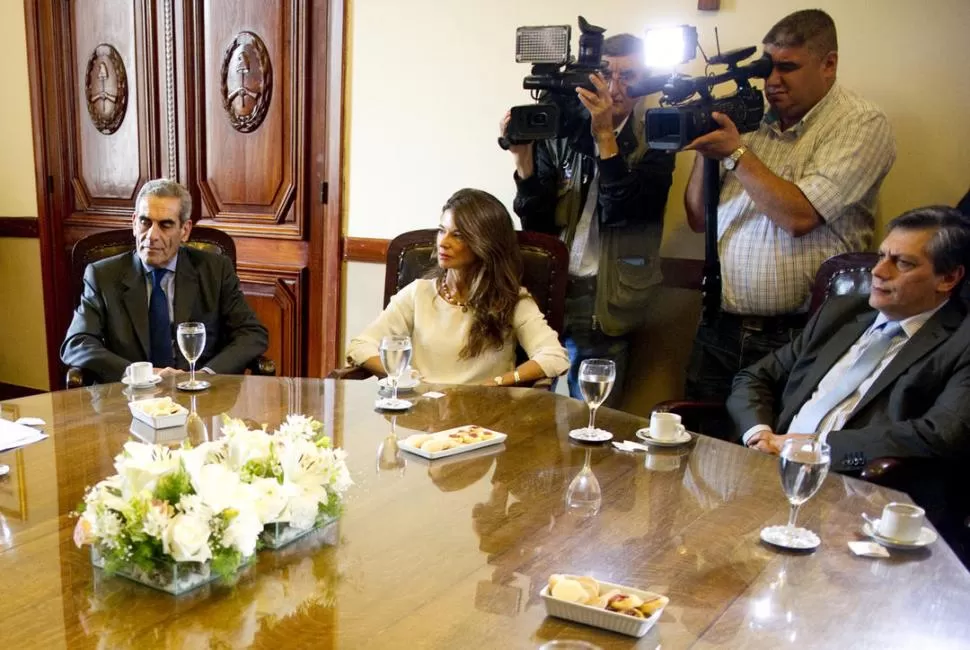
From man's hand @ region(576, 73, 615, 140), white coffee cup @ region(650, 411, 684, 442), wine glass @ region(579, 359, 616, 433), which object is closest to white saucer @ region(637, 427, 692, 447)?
white coffee cup @ region(650, 411, 684, 442)

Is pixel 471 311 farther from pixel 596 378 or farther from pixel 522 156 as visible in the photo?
pixel 596 378

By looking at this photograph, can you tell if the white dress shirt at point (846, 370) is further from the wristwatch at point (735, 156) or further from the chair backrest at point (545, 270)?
the chair backrest at point (545, 270)

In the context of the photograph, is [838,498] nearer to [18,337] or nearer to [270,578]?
[270,578]

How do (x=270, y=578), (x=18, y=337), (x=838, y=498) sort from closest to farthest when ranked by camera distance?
(x=270, y=578), (x=838, y=498), (x=18, y=337)

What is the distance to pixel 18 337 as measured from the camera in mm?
4469

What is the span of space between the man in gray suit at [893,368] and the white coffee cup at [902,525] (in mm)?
567

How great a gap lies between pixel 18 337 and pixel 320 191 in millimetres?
2101

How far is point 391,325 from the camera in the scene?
2.50 metres

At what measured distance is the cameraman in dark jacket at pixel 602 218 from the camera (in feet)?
8.85

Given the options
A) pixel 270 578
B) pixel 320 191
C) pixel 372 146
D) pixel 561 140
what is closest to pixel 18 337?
pixel 320 191

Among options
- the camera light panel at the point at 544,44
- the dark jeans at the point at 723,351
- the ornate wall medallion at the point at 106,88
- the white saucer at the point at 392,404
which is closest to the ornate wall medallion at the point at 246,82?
the ornate wall medallion at the point at 106,88

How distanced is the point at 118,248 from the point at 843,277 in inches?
84.9

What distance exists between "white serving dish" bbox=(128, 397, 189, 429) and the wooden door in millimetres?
2013

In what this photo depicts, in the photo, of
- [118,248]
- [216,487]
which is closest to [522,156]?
[118,248]
